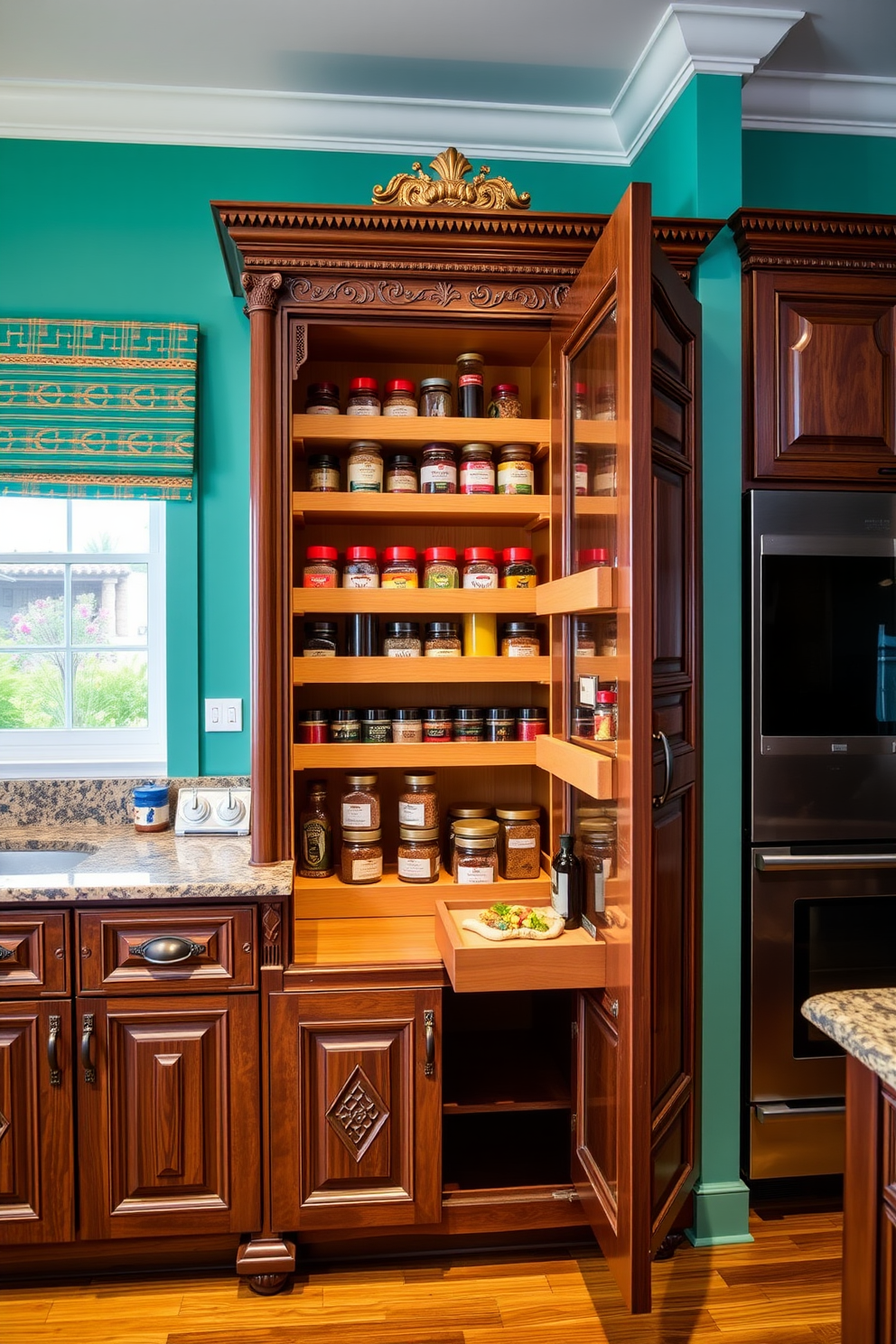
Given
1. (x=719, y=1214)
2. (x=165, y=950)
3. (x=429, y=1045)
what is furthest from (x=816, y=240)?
(x=719, y=1214)

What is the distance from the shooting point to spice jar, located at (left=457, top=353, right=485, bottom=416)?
2.17 meters

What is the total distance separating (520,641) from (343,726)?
1.57 feet

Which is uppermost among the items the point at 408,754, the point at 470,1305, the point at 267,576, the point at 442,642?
the point at 267,576

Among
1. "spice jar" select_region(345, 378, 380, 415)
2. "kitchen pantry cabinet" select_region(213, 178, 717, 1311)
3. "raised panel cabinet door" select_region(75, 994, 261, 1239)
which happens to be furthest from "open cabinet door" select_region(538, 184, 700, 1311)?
"raised panel cabinet door" select_region(75, 994, 261, 1239)

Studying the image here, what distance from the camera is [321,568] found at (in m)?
2.09

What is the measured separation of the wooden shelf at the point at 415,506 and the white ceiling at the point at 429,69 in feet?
3.71

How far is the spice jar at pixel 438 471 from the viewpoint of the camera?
2.14m

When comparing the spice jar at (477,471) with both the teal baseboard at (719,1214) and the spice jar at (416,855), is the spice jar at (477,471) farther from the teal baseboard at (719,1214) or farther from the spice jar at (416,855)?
the teal baseboard at (719,1214)

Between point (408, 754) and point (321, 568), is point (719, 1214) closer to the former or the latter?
point (408, 754)

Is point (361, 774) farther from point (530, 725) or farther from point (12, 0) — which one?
point (12, 0)

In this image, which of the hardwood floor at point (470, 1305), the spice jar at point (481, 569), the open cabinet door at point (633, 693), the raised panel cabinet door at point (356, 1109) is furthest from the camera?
the spice jar at point (481, 569)

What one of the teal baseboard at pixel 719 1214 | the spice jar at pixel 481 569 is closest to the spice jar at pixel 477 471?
the spice jar at pixel 481 569

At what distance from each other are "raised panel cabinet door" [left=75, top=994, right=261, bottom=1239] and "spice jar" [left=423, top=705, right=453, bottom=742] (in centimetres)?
74

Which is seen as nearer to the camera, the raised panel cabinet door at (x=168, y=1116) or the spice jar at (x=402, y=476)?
the raised panel cabinet door at (x=168, y=1116)
